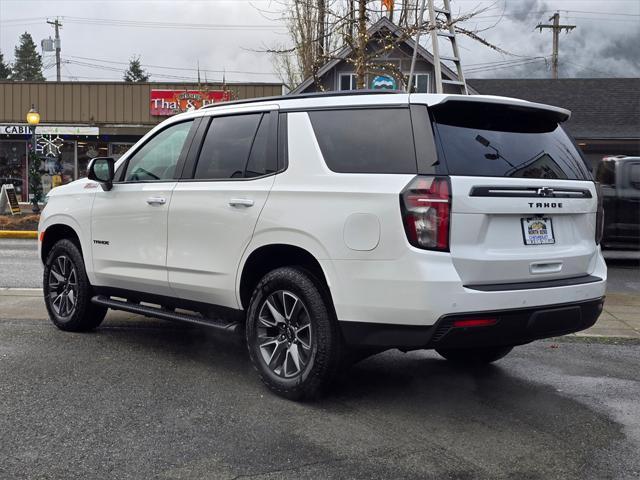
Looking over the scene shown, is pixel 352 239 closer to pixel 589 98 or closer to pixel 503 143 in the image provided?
pixel 503 143

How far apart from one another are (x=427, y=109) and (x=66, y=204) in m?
3.61

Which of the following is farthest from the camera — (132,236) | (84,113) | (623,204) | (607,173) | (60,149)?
(60,149)

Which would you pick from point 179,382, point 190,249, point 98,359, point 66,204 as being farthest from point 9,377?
point 66,204

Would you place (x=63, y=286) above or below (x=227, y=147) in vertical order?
below

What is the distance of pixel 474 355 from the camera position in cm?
540

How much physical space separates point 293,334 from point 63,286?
2.88m

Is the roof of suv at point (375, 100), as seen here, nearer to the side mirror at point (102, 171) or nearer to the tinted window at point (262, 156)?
the tinted window at point (262, 156)

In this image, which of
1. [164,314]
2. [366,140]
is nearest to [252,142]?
[366,140]

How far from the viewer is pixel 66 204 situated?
245 inches

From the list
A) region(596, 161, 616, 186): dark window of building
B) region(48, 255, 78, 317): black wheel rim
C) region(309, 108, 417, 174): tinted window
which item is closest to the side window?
region(48, 255, 78, 317): black wheel rim

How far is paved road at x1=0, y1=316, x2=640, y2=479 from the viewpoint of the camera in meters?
3.44

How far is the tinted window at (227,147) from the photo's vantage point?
4.88m

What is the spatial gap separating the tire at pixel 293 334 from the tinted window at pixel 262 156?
2.26ft

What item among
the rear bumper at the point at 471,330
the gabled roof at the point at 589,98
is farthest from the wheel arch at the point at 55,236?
the gabled roof at the point at 589,98
